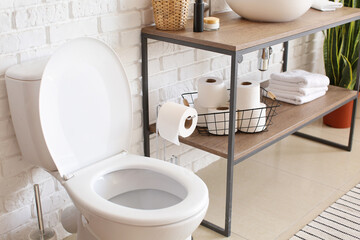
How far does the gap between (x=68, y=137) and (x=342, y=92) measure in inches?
61.2

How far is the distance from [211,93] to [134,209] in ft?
2.47

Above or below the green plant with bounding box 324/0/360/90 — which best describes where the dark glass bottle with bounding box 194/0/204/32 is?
above

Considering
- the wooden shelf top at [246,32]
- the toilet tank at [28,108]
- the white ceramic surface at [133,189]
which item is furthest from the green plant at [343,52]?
the toilet tank at [28,108]

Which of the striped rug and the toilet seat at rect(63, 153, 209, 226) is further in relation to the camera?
the striped rug

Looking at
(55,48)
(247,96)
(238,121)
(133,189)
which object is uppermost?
(55,48)

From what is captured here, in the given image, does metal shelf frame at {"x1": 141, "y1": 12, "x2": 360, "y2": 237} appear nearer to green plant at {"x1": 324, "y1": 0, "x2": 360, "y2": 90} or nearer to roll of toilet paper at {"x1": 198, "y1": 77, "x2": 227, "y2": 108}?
roll of toilet paper at {"x1": 198, "y1": 77, "x2": 227, "y2": 108}

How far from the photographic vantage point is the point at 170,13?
1.88m

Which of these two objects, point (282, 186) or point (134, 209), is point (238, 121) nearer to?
point (282, 186)

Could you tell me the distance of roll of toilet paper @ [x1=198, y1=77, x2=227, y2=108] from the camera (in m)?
2.06

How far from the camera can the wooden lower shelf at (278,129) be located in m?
1.94

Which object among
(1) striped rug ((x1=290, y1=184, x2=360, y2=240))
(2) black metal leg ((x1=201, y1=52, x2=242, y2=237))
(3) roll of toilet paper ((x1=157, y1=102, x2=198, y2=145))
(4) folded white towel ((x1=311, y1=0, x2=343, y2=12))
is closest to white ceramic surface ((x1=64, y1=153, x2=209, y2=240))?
(3) roll of toilet paper ((x1=157, y1=102, x2=198, y2=145))

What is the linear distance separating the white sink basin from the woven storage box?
0.27m

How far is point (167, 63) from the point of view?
2.13m

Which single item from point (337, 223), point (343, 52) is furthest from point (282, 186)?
point (343, 52)
